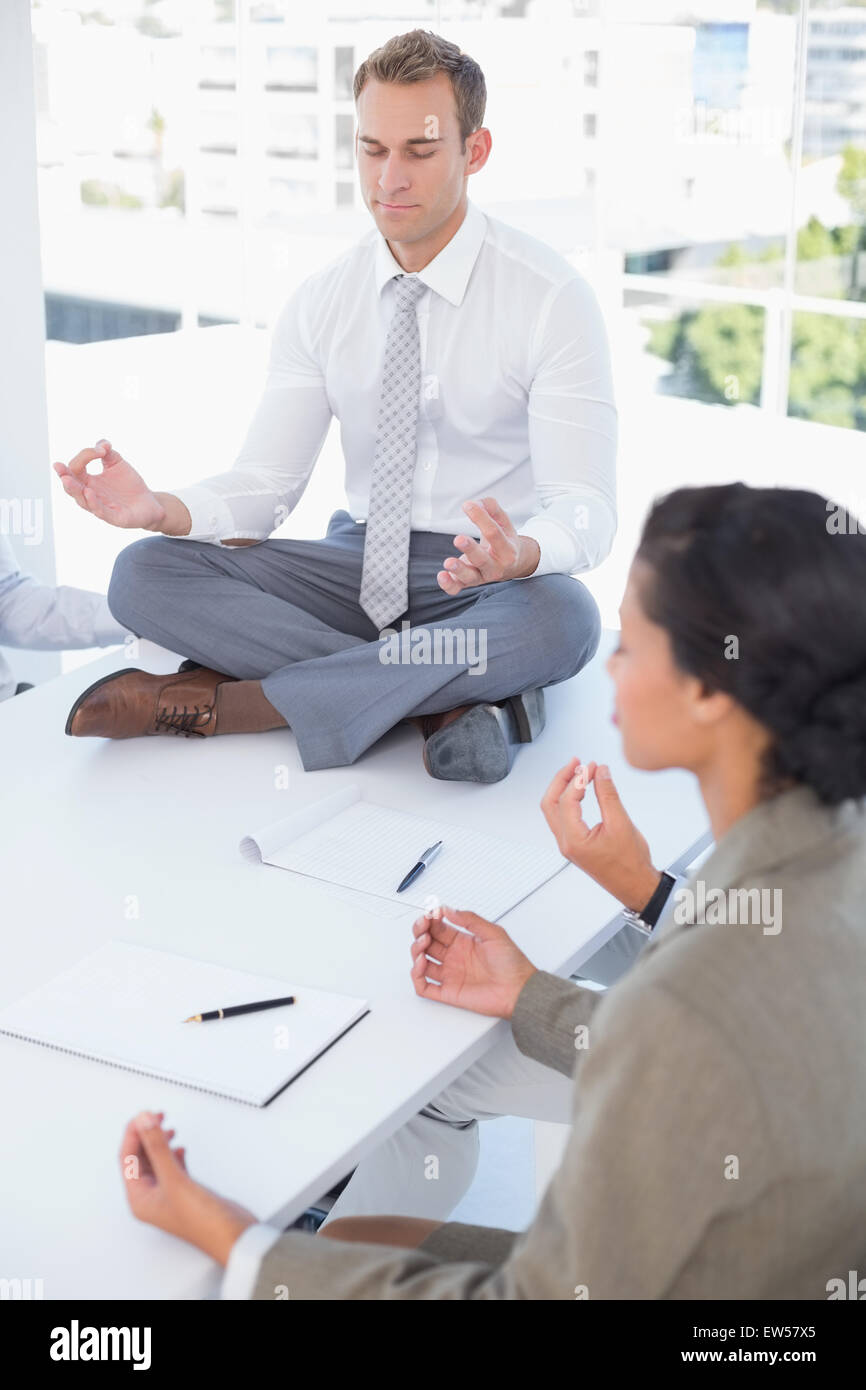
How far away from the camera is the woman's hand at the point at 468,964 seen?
1.50 meters

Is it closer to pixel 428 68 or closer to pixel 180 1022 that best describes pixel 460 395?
pixel 428 68

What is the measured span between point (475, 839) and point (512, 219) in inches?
211

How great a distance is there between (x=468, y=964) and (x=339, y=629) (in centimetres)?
120

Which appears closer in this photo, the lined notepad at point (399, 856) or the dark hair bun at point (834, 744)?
the dark hair bun at point (834, 744)

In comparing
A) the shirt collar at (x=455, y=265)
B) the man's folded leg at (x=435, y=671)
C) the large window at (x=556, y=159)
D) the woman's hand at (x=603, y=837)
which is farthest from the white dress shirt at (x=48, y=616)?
the large window at (x=556, y=159)

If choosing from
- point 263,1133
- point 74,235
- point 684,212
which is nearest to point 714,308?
point 684,212

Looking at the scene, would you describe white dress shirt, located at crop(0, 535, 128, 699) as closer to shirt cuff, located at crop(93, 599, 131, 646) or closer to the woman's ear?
shirt cuff, located at crop(93, 599, 131, 646)

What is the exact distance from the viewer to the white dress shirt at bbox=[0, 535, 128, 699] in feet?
9.57

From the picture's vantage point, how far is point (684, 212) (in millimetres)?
6762

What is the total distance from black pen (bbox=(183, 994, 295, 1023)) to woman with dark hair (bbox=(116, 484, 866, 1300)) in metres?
0.37

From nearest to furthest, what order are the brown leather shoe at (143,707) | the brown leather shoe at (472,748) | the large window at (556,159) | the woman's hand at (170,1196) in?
the woman's hand at (170,1196), the brown leather shoe at (472,748), the brown leather shoe at (143,707), the large window at (556,159)

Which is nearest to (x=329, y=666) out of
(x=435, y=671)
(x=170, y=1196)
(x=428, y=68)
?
(x=435, y=671)

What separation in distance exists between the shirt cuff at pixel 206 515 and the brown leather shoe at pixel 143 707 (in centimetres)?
31

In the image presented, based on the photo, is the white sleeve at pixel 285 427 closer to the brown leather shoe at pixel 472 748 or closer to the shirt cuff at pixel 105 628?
the shirt cuff at pixel 105 628
